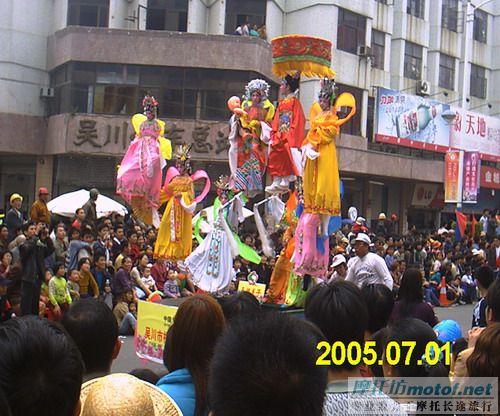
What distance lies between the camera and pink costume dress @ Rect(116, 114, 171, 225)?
9.39m

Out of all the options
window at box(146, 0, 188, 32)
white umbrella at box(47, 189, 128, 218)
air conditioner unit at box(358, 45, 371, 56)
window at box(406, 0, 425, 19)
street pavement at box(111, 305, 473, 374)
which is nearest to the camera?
street pavement at box(111, 305, 473, 374)

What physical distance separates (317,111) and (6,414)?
692 cm

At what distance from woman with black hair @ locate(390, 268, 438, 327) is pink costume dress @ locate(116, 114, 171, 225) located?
17.9ft

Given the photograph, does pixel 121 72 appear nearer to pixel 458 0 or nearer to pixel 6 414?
pixel 458 0

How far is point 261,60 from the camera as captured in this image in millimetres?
19078

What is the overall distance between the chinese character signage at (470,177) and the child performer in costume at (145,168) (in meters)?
13.0

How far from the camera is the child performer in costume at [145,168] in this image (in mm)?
9391

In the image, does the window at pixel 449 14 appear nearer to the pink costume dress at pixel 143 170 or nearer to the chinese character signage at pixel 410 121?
the chinese character signage at pixel 410 121

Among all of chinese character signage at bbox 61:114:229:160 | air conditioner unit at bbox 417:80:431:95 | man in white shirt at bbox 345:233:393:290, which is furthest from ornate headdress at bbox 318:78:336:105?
air conditioner unit at bbox 417:80:431:95

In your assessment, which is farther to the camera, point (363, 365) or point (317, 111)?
point (317, 111)

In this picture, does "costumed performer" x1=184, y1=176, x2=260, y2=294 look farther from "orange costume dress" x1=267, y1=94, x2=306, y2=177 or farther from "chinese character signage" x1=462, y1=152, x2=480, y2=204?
"chinese character signage" x1=462, y1=152, x2=480, y2=204

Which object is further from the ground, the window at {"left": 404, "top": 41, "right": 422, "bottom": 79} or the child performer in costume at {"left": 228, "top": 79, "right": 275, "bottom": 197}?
the window at {"left": 404, "top": 41, "right": 422, "bottom": 79}

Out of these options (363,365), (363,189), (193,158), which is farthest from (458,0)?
(363,365)

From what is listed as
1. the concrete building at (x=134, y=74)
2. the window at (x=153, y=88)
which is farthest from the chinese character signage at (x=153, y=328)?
the window at (x=153, y=88)
